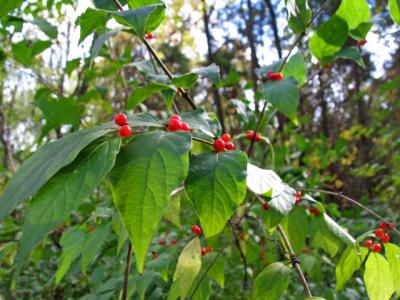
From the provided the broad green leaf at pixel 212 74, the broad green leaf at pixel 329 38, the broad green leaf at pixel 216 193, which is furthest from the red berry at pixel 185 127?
the broad green leaf at pixel 329 38

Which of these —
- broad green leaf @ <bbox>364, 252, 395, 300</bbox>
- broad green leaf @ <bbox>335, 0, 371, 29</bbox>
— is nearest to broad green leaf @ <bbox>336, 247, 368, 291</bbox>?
broad green leaf @ <bbox>364, 252, 395, 300</bbox>

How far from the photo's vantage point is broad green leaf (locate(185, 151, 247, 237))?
703 millimetres

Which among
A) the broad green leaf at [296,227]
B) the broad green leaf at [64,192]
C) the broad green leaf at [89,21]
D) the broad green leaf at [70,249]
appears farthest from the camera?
the broad green leaf at [70,249]

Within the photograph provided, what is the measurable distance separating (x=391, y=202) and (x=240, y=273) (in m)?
2.59

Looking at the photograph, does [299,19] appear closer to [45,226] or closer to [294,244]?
[294,244]

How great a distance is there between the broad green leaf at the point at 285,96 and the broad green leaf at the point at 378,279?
51 cm

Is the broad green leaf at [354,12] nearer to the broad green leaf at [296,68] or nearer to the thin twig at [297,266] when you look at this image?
the broad green leaf at [296,68]

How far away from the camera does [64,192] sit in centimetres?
61

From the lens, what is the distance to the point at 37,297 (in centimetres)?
344

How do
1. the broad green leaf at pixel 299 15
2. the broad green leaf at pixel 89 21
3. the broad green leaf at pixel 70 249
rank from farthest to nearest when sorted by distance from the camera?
the broad green leaf at pixel 70 249, the broad green leaf at pixel 299 15, the broad green leaf at pixel 89 21

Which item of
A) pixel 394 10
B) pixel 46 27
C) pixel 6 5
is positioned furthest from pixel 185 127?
pixel 46 27

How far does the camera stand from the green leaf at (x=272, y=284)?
38.9 inches

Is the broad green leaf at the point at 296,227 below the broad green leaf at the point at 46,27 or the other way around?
below

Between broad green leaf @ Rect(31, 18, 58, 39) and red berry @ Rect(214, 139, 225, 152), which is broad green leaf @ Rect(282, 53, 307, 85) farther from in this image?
broad green leaf @ Rect(31, 18, 58, 39)
